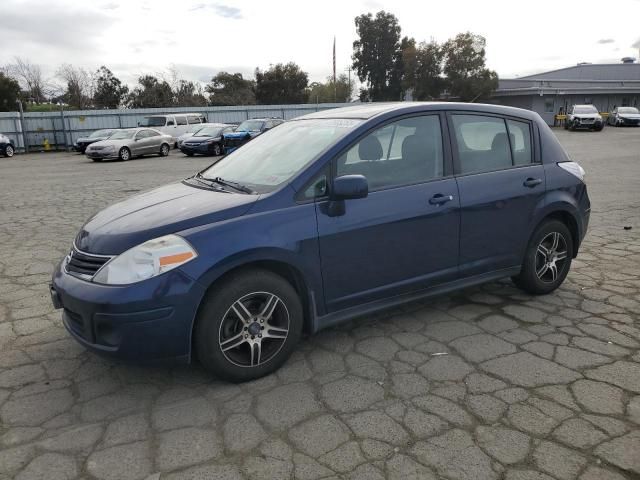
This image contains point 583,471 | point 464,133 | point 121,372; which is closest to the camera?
point 583,471

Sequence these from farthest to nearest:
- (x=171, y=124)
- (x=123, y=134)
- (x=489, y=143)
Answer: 1. (x=171, y=124)
2. (x=123, y=134)
3. (x=489, y=143)

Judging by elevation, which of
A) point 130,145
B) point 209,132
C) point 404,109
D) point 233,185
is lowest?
point 130,145

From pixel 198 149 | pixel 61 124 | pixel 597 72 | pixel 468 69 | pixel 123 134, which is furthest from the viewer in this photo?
pixel 597 72

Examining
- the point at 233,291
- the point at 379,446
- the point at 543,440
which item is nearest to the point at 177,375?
the point at 233,291

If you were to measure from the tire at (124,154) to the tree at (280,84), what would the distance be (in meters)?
36.0

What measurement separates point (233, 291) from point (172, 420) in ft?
2.58

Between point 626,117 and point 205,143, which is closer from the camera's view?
point 205,143

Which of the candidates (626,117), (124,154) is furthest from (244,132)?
(626,117)

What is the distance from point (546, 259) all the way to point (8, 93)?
144 feet

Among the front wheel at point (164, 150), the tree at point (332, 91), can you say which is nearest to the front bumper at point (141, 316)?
the front wheel at point (164, 150)

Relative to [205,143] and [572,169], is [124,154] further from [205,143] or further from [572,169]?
[572,169]

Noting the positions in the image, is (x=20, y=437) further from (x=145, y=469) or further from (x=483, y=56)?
(x=483, y=56)

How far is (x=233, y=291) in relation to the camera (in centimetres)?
305

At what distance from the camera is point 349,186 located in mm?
3236
